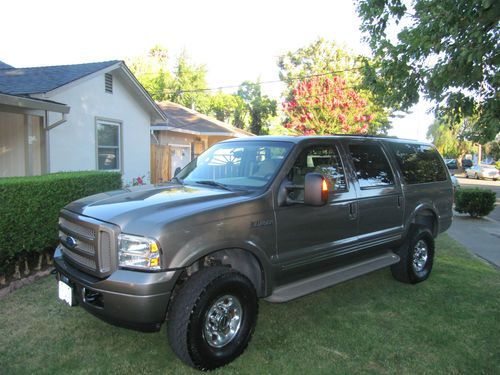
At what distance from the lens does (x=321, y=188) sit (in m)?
3.56

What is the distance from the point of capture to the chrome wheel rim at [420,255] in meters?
5.55

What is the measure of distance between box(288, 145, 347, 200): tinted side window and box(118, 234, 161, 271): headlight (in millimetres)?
1588

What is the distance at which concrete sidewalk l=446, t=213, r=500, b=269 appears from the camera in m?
7.60

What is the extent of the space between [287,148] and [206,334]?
6.41ft

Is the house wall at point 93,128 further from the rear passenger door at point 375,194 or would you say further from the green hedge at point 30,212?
the rear passenger door at point 375,194

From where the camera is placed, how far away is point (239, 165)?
4.38 metres

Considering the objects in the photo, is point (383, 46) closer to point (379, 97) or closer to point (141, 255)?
point (379, 97)

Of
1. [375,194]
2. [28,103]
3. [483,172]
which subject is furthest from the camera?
[483,172]

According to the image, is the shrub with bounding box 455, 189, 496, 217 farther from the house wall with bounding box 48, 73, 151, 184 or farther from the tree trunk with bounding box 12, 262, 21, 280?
the tree trunk with bounding box 12, 262, 21, 280

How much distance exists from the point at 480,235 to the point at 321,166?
689 centimetres

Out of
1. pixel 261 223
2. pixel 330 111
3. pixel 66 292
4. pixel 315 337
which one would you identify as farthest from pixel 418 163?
pixel 330 111

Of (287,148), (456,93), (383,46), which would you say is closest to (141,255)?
(287,148)

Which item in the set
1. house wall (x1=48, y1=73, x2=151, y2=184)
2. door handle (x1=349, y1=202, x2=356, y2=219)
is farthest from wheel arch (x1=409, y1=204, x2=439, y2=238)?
house wall (x1=48, y1=73, x2=151, y2=184)

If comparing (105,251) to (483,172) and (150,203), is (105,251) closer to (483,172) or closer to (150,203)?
(150,203)
